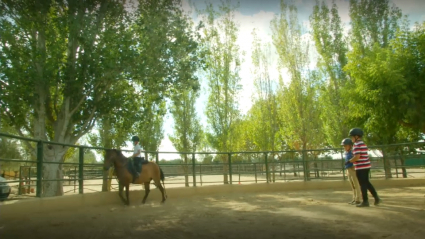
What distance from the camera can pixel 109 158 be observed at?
29.7 ft

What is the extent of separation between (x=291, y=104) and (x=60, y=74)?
53.6 ft

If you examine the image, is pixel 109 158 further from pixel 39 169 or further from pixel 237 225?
pixel 237 225

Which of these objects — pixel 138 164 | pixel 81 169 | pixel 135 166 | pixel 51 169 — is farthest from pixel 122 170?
pixel 51 169

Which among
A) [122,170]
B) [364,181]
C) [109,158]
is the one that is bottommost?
[364,181]

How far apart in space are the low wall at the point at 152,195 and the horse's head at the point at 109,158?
0.79 meters

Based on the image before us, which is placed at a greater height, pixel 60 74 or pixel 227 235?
pixel 60 74

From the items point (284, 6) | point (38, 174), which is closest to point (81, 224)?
point (38, 174)

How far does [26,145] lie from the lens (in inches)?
483

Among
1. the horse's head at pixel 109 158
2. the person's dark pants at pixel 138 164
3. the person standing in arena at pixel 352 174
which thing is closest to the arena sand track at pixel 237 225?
the person standing in arena at pixel 352 174

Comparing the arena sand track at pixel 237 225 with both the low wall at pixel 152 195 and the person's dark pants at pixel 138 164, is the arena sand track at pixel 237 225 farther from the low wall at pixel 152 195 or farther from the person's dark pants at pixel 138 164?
the person's dark pants at pixel 138 164

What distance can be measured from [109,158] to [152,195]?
Answer: 2.58 m

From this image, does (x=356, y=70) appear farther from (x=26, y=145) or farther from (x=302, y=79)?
(x=26, y=145)

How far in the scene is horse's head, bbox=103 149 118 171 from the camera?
8959 millimetres

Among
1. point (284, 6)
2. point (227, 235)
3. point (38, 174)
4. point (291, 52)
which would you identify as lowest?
point (227, 235)
